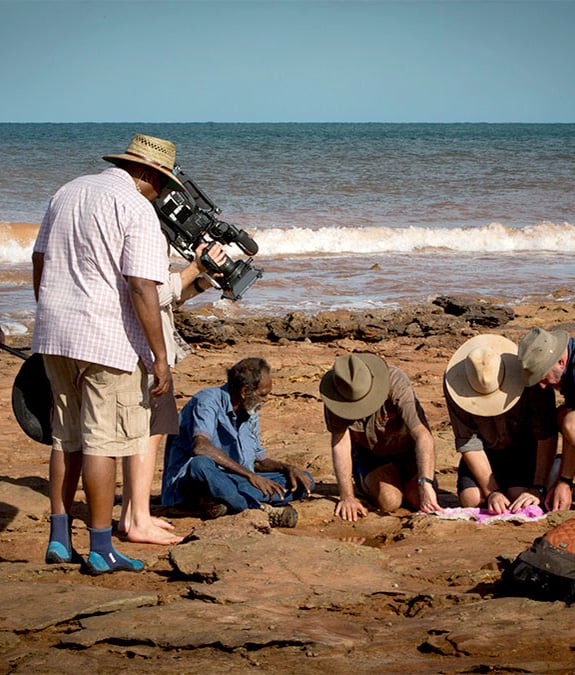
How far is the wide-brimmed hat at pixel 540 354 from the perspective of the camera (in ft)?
14.7

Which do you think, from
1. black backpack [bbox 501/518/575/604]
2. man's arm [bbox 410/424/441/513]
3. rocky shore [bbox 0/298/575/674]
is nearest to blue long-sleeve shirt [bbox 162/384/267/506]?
rocky shore [bbox 0/298/575/674]

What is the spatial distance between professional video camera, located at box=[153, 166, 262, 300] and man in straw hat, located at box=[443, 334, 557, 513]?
117 centimetres

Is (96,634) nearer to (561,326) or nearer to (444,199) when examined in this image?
(561,326)

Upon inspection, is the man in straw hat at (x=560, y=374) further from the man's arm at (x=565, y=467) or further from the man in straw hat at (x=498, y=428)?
the man in straw hat at (x=498, y=428)

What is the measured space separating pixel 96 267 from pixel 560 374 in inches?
86.8

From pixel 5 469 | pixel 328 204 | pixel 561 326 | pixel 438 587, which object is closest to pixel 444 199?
pixel 328 204

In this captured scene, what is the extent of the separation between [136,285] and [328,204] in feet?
61.2

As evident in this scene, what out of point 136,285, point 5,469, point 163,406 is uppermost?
point 136,285

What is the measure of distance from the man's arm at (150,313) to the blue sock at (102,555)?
67 centimetres

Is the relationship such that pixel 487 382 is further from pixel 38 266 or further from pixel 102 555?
pixel 38 266

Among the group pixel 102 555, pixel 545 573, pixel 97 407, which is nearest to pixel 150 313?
pixel 97 407

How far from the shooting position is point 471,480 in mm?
4875

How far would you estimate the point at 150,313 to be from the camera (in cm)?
358

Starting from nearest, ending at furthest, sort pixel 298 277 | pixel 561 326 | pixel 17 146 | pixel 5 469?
pixel 5 469 → pixel 561 326 → pixel 298 277 → pixel 17 146
